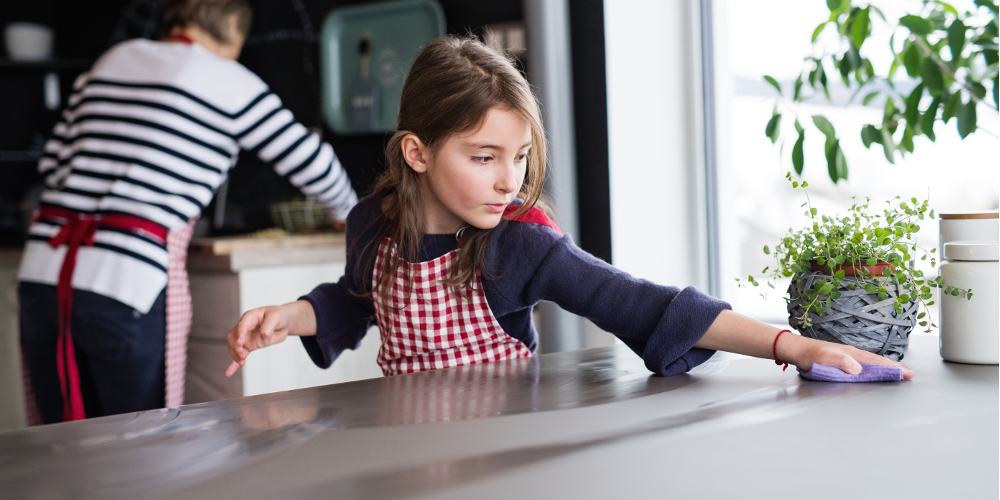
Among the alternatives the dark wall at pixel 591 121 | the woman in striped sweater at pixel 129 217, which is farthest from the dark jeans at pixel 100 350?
the dark wall at pixel 591 121

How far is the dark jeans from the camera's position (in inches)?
64.4

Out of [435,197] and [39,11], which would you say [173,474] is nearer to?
[435,197]

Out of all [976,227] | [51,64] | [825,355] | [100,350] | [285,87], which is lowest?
[100,350]

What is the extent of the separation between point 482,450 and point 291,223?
6.09ft

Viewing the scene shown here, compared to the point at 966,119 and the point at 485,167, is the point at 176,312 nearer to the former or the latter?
the point at 485,167

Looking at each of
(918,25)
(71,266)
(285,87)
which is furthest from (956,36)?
(285,87)

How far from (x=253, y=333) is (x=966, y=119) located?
94 centimetres

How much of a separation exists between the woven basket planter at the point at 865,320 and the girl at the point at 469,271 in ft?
0.17

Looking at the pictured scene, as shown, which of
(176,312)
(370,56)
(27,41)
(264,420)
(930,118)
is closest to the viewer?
(264,420)

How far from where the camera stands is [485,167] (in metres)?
0.92

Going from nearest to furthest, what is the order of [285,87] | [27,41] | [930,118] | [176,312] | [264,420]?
[264,420] < [930,118] < [176,312] < [285,87] < [27,41]

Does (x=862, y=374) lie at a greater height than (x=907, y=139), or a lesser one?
lesser

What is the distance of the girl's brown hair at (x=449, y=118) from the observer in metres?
0.93

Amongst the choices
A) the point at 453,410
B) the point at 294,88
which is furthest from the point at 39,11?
the point at 453,410
